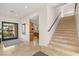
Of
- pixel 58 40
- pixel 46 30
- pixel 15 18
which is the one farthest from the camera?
pixel 15 18

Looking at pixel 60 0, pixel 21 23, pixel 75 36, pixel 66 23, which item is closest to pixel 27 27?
pixel 21 23

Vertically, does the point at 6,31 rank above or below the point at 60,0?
below

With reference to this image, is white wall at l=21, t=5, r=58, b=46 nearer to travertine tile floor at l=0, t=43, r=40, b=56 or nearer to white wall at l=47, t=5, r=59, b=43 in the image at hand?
white wall at l=47, t=5, r=59, b=43

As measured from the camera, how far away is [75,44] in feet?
13.3

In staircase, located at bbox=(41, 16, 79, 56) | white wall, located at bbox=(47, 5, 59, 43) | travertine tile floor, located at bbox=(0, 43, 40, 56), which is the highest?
white wall, located at bbox=(47, 5, 59, 43)

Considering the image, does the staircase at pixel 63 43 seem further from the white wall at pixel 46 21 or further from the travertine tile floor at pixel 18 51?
the travertine tile floor at pixel 18 51

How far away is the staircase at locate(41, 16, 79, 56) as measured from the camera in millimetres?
3869

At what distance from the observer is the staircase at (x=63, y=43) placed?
387cm

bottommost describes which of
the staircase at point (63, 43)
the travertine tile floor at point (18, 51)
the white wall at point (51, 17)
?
the travertine tile floor at point (18, 51)

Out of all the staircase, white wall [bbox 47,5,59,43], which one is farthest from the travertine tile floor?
white wall [bbox 47,5,59,43]

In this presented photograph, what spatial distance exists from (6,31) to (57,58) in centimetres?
880

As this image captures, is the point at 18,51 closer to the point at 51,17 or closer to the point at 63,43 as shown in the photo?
the point at 63,43

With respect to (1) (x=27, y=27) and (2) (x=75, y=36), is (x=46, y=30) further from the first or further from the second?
(1) (x=27, y=27)

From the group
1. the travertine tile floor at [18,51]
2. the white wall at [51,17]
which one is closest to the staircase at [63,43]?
the white wall at [51,17]
